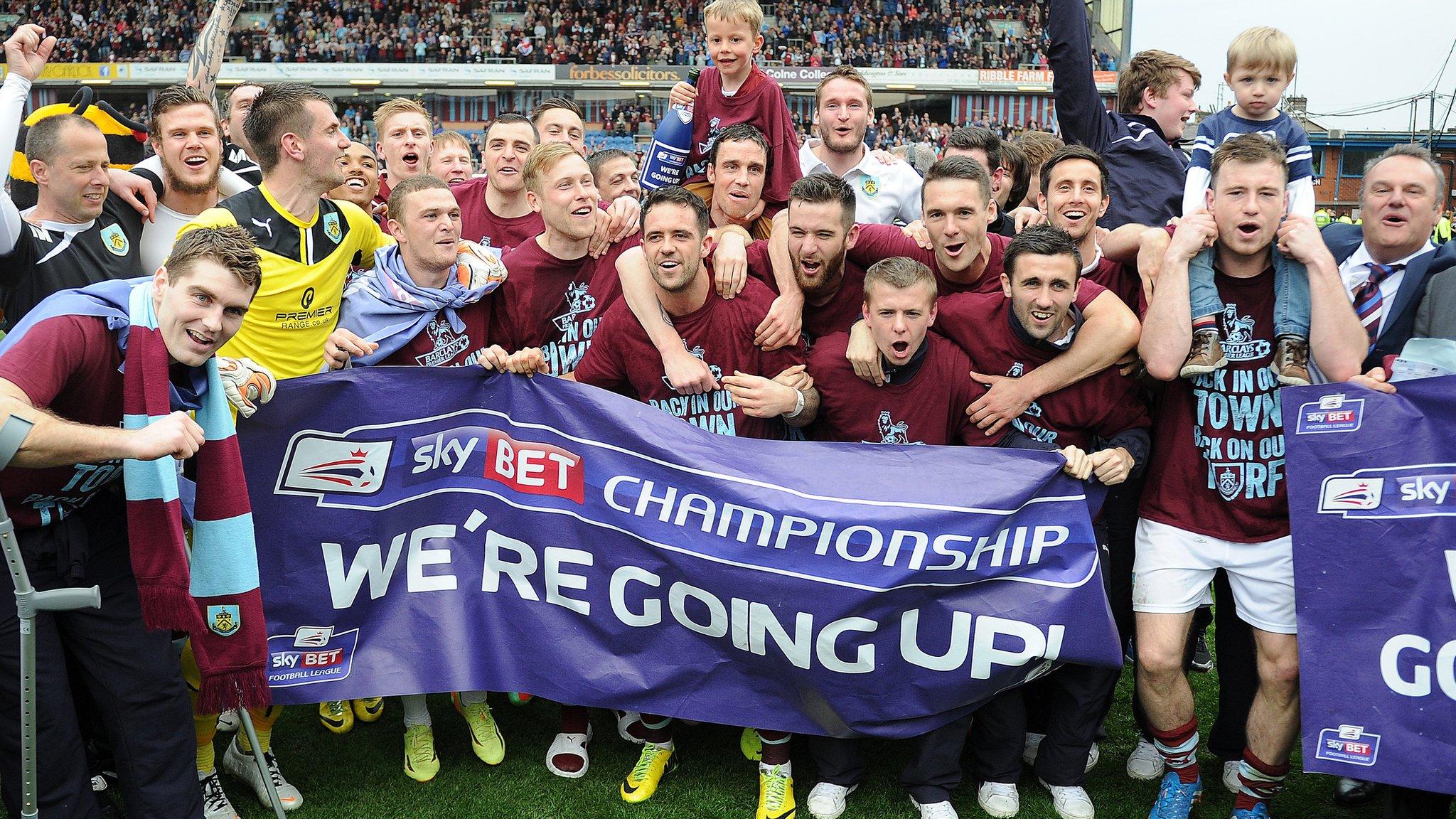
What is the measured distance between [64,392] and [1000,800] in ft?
11.5

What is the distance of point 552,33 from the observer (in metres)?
39.4

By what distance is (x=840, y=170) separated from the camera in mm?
5945

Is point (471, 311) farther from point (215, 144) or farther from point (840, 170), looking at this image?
point (840, 170)

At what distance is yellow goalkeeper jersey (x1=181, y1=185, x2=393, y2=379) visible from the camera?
4477 mm

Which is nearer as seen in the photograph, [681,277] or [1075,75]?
[681,277]

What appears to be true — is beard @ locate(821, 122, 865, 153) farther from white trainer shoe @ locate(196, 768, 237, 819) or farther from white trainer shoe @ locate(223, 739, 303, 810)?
white trainer shoe @ locate(196, 768, 237, 819)

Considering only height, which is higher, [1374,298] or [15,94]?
[15,94]

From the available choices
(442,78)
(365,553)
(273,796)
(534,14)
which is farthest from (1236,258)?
(534,14)

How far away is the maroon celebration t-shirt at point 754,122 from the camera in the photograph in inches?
224

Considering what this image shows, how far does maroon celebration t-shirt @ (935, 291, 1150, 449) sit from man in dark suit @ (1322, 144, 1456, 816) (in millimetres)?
839

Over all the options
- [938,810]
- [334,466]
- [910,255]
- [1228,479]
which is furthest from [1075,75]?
[334,466]

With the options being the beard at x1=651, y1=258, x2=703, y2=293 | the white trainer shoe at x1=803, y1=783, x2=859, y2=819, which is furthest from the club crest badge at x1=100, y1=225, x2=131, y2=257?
the white trainer shoe at x1=803, y1=783, x2=859, y2=819

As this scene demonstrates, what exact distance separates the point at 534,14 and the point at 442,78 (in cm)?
475

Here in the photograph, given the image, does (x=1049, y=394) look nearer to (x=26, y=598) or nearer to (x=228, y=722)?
(x=26, y=598)
